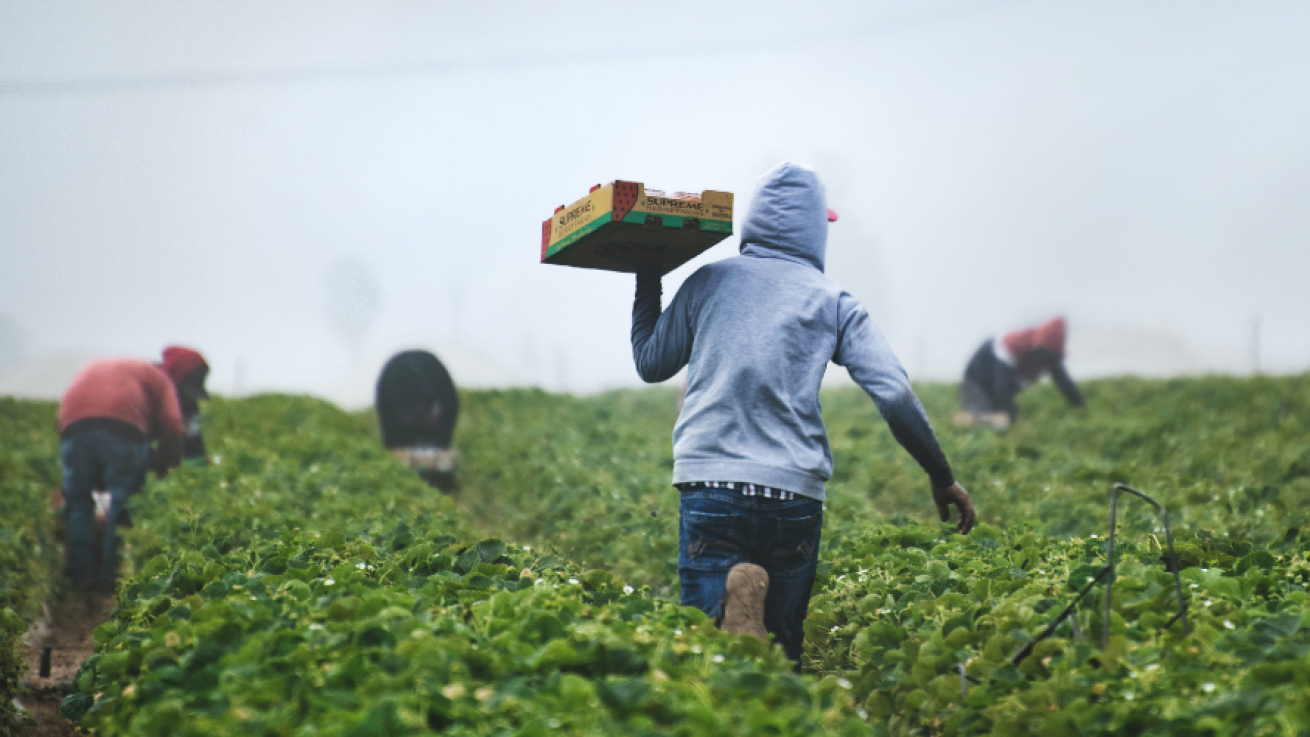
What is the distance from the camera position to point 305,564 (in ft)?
11.2

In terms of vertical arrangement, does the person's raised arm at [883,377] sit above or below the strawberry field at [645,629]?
above

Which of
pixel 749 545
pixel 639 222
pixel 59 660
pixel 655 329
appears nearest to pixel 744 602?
pixel 749 545

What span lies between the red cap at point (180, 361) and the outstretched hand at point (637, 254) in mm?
7139

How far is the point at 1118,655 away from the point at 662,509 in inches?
170

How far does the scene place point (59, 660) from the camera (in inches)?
236

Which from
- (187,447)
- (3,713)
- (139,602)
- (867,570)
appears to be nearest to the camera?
(139,602)

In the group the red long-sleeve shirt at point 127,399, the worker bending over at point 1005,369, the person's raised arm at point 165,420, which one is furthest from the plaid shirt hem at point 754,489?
the worker bending over at point 1005,369

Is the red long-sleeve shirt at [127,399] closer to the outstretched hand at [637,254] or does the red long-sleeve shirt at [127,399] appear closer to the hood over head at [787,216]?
the outstretched hand at [637,254]

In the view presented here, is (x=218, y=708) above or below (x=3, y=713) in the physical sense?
above

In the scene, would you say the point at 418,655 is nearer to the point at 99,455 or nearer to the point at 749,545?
the point at 749,545

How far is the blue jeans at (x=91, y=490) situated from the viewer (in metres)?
7.61

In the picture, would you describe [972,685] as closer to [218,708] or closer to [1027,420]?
[218,708]

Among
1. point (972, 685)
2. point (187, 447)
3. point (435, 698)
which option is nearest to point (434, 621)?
point (435, 698)

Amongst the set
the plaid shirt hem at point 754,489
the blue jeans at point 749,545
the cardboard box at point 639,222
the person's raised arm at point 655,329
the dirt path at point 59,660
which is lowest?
the dirt path at point 59,660
